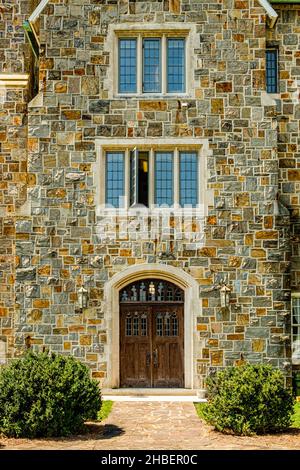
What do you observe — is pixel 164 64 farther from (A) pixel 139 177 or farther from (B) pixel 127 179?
(B) pixel 127 179

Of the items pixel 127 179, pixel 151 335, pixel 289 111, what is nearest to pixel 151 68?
pixel 127 179

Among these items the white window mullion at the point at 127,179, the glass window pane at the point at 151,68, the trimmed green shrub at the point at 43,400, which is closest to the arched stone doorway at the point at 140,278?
the white window mullion at the point at 127,179

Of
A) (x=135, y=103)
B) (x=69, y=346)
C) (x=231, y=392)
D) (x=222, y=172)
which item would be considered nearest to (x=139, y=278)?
(x=69, y=346)

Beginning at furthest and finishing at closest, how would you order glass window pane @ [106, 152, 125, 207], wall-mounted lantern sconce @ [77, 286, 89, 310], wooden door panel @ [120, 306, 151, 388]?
glass window pane @ [106, 152, 125, 207]
wooden door panel @ [120, 306, 151, 388]
wall-mounted lantern sconce @ [77, 286, 89, 310]

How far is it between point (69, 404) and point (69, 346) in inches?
206

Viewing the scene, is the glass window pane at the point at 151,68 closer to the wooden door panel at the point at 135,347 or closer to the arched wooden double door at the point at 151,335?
the arched wooden double door at the point at 151,335

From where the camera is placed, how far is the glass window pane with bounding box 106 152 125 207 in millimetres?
17844

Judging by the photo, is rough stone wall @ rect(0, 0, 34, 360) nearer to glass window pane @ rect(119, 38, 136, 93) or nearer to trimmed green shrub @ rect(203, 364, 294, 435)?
glass window pane @ rect(119, 38, 136, 93)

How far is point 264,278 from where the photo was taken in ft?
57.3

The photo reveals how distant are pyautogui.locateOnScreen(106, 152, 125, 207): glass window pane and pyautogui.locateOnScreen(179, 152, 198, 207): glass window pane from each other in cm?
162

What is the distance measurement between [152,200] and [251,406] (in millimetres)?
7199

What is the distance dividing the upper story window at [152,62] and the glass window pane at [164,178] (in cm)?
184

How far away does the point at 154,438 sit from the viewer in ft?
39.1

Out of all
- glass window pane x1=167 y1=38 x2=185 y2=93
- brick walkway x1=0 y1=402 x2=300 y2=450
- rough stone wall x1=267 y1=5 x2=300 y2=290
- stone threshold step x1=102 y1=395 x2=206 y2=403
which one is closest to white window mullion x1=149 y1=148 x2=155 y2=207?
glass window pane x1=167 y1=38 x2=185 y2=93
